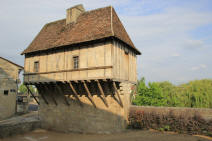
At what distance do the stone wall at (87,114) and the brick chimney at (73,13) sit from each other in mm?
6641

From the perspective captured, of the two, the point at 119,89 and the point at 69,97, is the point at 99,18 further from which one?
the point at 69,97

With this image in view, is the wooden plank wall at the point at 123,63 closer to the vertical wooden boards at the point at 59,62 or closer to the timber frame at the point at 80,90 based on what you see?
the timber frame at the point at 80,90

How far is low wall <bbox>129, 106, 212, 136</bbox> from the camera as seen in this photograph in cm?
953

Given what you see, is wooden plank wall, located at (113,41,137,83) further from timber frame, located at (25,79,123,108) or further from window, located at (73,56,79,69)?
window, located at (73,56,79,69)

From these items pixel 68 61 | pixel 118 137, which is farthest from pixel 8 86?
pixel 118 137

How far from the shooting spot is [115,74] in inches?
424

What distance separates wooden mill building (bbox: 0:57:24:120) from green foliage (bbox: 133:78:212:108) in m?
14.4

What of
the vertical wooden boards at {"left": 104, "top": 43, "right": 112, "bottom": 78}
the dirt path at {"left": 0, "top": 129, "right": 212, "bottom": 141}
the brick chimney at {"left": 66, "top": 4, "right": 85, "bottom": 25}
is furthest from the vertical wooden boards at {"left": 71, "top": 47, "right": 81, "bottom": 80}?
the dirt path at {"left": 0, "top": 129, "right": 212, "bottom": 141}

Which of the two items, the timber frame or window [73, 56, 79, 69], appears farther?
window [73, 56, 79, 69]

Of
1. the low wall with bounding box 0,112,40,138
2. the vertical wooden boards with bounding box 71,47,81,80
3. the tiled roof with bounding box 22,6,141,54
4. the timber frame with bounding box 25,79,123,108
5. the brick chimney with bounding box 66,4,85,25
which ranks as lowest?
the low wall with bounding box 0,112,40,138

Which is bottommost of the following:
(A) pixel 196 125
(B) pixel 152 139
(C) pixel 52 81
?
(B) pixel 152 139

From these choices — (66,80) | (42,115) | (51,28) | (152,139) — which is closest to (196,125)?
(152,139)

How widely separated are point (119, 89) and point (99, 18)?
5.71m

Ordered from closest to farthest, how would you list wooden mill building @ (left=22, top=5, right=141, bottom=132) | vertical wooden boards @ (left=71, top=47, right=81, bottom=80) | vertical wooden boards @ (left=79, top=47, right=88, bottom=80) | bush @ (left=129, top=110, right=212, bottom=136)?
1. bush @ (left=129, top=110, right=212, bottom=136)
2. wooden mill building @ (left=22, top=5, right=141, bottom=132)
3. vertical wooden boards @ (left=79, top=47, right=88, bottom=80)
4. vertical wooden boards @ (left=71, top=47, right=81, bottom=80)
